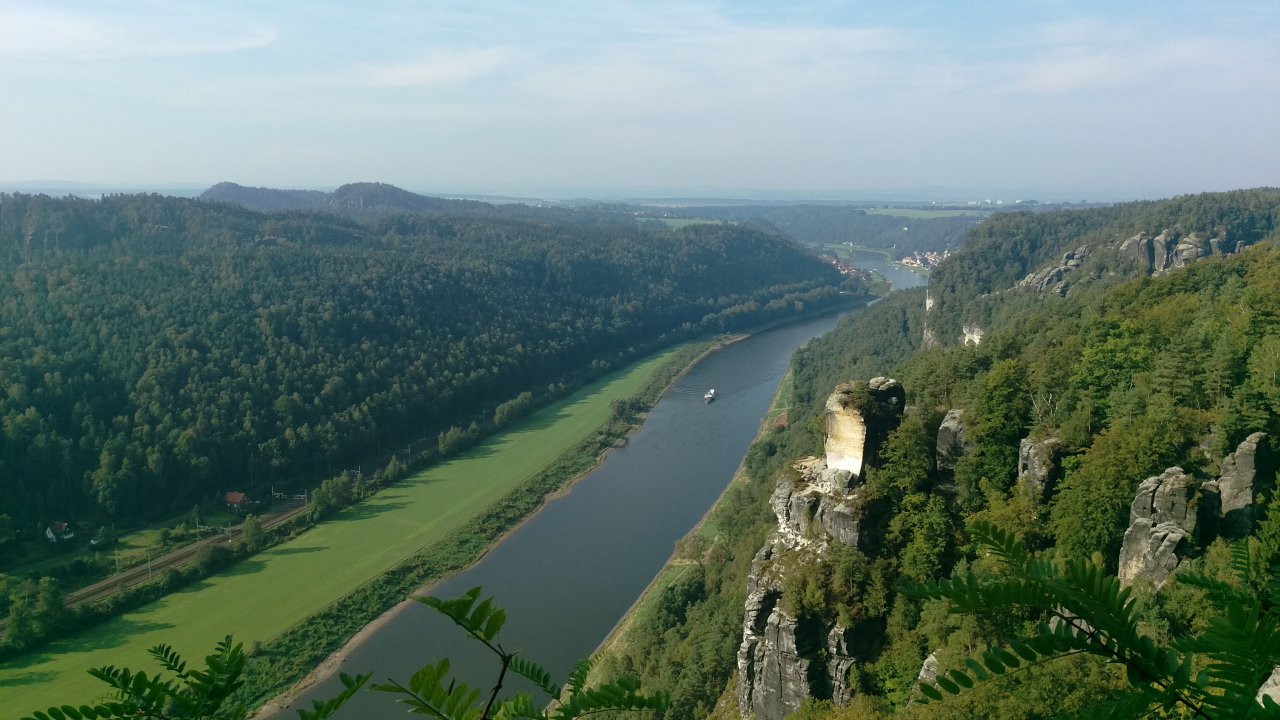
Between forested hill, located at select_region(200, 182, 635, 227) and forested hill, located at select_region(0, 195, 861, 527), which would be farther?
forested hill, located at select_region(200, 182, 635, 227)

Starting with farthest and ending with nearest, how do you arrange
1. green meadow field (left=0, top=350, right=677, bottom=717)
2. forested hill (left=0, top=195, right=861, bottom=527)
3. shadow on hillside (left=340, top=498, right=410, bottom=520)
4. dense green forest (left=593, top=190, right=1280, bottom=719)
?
forested hill (left=0, top=195, right=861, bottom=527)
shadow on hillside (left=340, top=498, right=410, bottom=520)
green meadow field (left=0, top=350, right=677, bottom=717)
dense green forest (left=593, top=190, right=1280, bottom=719)

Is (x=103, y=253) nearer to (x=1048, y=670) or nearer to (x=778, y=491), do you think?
(x=778, y=491)

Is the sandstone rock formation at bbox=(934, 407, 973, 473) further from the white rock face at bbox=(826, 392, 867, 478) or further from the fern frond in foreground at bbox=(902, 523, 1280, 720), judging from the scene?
the fern frond in foreground at bbox=(902, 523, 1280, 720)

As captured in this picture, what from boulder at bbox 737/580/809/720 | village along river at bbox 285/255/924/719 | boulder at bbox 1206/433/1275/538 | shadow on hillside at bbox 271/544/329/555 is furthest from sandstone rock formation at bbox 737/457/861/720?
shadow on hillside at bbox 271/544/329/555

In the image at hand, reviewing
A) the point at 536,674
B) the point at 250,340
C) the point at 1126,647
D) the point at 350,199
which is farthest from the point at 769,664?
the point at 350,199

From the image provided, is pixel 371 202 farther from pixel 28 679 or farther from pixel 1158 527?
pixel 1158 527

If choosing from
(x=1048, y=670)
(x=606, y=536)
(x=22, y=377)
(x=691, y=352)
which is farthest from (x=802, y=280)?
(x=1048, y=670)

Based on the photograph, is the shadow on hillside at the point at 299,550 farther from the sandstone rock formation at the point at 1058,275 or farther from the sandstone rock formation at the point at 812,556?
the sandstone rock formation at the point at 1058,275
